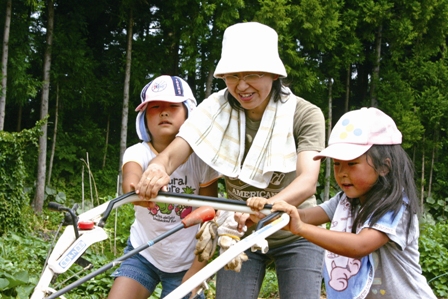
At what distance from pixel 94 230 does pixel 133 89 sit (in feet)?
45.2

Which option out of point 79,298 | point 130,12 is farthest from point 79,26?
point 79,298

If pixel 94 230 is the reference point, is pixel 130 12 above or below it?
above

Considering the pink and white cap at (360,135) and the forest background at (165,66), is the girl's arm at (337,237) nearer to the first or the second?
the pink and white cap at (360,135)

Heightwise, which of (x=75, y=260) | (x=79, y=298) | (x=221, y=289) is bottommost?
(x=79, y=298)

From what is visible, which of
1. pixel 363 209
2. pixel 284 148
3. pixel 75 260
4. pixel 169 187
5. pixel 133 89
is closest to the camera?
pixel 75 260

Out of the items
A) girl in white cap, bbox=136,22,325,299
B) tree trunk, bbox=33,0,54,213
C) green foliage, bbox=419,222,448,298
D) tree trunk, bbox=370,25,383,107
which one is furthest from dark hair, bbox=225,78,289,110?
tree trunk, bbox=370,25,383,107

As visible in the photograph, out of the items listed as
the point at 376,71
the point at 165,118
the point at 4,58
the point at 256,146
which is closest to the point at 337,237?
the point at 256,146

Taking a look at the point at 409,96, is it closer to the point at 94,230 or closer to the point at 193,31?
the point at 193,31

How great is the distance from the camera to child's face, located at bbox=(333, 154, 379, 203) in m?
2.25

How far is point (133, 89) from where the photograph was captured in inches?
610

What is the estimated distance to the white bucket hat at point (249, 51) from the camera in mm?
2367

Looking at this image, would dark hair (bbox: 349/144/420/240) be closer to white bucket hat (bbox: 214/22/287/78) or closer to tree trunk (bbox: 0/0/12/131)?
white bucket hat (bbox: 214/22/287/78)

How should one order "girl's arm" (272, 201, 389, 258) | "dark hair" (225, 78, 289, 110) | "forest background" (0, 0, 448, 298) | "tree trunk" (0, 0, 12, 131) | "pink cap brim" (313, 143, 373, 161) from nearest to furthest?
1. "girl's arm" (272, 201, 389, 258)
2. "pink cap brim" (313, 143, 373, 161)
3. "dark hair" (225, 78, 289, 110)
4. "tree trunk" (0, 0, 12, 131)
5. "forest background" (0, 0, 448, 298)

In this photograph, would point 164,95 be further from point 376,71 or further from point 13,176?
point 376,71
